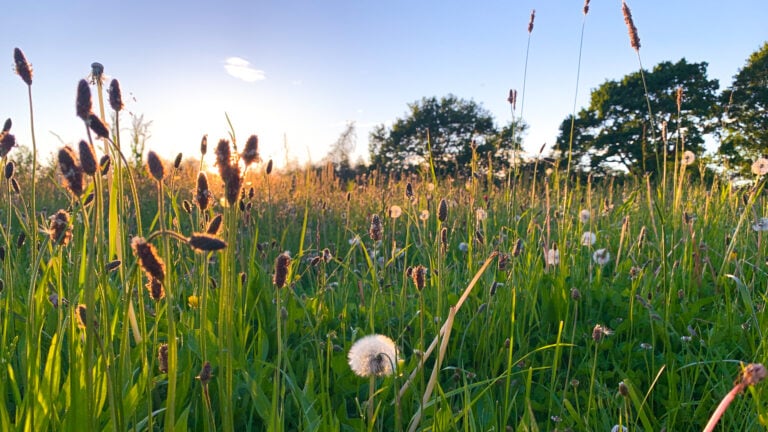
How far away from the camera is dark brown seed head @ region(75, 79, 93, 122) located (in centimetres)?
92

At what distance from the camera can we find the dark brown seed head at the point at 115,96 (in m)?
1.06

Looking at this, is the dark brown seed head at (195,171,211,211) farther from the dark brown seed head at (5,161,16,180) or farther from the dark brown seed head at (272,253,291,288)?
the dark brown seed head at (5,161,16,180)

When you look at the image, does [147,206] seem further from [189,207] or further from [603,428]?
[603,428]

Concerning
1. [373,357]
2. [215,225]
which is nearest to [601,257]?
[373,357]

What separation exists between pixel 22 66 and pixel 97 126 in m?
0.43

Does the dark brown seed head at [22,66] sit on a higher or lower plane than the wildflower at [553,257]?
higher

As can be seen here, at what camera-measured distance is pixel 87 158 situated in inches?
31.8

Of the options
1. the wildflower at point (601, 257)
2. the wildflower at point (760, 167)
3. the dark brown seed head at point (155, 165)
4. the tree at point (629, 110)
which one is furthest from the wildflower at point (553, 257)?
the tree at point (629, 110)

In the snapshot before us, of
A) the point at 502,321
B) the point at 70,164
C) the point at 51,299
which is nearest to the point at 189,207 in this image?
the point at 51,299

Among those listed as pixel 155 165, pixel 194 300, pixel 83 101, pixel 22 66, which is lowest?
pixel 194 300

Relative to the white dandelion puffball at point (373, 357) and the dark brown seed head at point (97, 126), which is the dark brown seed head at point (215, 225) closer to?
the dark brown seed head at point (97, 126)

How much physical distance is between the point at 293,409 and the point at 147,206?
705 centimetres

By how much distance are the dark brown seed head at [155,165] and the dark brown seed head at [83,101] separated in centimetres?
13

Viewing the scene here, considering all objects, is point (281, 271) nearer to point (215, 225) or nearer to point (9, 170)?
point (215, 225)
